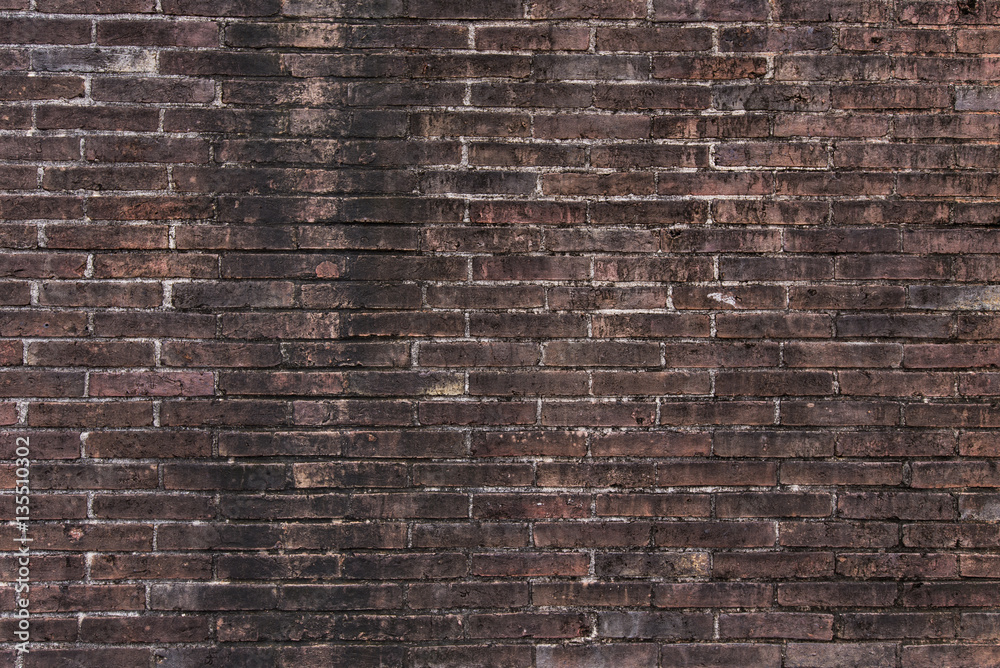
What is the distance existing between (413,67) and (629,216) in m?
0.88

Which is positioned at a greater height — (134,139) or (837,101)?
(837,101)

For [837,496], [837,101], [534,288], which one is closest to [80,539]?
[534,288]

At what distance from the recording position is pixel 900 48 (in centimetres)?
203

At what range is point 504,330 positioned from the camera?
2.00 metres

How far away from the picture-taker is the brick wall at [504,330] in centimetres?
197

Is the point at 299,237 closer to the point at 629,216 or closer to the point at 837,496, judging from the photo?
the point at 629,216

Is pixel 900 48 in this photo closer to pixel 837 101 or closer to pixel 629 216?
pixel 837 101

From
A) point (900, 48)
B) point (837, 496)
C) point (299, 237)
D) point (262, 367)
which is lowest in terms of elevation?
point (837, 496)

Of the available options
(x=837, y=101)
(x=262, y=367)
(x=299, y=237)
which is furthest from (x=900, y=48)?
(x=262, y=367)

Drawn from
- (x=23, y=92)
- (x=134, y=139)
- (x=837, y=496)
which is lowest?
(x=837, y=496)

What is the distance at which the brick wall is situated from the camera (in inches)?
77.7

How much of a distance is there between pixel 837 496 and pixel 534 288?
1.24 meters

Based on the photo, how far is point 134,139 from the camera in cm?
199

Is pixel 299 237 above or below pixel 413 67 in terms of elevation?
below
